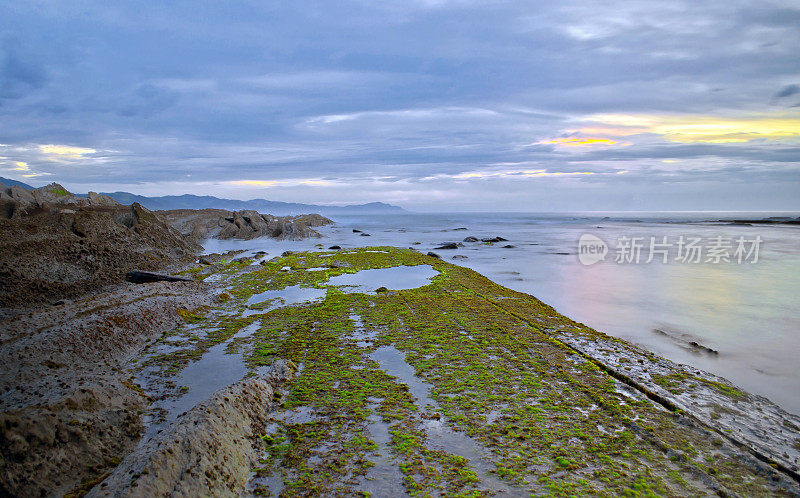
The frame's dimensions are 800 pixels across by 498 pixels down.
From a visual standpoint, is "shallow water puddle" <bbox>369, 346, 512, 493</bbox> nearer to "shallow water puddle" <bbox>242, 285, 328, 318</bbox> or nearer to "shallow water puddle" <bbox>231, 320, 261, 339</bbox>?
"shallow water puddle" <bbox>231, 320, 261, 339</bbox>

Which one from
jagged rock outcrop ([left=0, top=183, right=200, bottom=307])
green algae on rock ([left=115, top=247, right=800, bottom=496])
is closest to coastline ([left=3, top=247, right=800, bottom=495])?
green algae on rock ([left=115, top=247, right=800, bottom=496])

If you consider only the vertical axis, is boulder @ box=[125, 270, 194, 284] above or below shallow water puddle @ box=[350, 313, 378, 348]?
above

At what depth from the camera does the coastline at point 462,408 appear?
4.12 meters

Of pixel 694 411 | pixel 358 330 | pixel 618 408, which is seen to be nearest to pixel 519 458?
pixel 618 408

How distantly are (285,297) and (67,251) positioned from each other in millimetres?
7029

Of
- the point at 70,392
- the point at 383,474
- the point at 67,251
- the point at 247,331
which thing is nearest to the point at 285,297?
the point at 247,331

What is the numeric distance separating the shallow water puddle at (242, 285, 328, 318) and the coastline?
3.44 ft

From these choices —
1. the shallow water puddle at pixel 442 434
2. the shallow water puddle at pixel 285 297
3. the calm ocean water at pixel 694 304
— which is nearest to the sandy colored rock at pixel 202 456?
the shallow water puddle at pixel 442 434

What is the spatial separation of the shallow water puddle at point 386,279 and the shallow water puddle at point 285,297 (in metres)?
1.16

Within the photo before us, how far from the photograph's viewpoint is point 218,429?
4.44 metres

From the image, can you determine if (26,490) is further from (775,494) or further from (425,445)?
(775,494)

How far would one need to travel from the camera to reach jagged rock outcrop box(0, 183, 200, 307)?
10.9 metres

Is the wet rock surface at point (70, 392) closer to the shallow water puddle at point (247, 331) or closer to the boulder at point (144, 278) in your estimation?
the shallow water puddle at point (247, 331)

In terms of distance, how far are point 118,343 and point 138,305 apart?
2.00 meters
